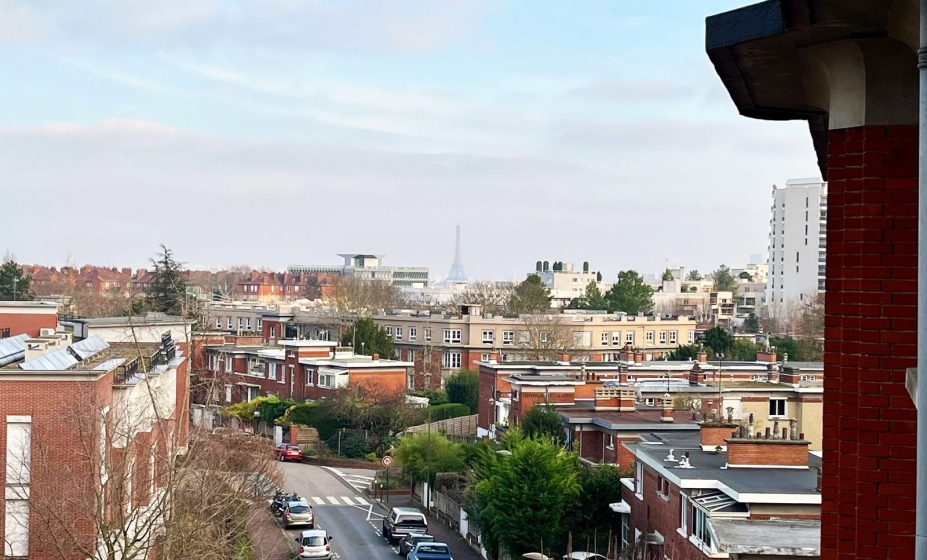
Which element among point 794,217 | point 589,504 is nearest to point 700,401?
point 589,504

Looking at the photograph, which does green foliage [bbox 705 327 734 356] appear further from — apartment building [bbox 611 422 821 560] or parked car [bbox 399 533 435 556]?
apartment building [bbox 611 422 821 560]

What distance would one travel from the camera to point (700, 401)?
50062 millimetres

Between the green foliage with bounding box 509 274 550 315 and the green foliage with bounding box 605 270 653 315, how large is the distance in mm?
9542

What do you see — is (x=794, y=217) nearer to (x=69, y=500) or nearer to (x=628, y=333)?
(x=628, y=333)

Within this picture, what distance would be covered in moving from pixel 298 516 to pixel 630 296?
3373 inches

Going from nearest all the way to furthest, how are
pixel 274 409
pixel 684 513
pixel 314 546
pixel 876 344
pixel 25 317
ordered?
pixel 876 344, pixel 684 513, pixel 314 546, pixel 25 317, pixel 274 409

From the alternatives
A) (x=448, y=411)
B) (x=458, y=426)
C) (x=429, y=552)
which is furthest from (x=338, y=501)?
(x=448, y=411)

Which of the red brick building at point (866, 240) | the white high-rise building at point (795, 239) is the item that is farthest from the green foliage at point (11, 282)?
the red brick building at point (866, 240)

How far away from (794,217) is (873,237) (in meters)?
162

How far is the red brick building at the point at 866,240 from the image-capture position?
17.0 ft

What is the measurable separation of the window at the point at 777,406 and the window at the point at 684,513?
23144 millimetres

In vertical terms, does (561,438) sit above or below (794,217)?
below

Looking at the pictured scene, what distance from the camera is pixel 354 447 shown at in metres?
64.2

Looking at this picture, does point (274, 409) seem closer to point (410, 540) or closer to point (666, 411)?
point (410, 540)
